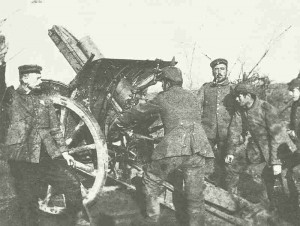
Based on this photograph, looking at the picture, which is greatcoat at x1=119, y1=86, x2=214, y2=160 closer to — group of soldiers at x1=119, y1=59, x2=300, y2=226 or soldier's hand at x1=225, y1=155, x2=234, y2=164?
group of soldiers at x1=119, y1=59, x2=300, y2=226

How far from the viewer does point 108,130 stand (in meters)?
5.35

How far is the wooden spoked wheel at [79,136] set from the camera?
4898mm

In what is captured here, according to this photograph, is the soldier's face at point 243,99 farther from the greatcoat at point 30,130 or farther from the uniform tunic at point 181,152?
the greatcoat at point 30,130

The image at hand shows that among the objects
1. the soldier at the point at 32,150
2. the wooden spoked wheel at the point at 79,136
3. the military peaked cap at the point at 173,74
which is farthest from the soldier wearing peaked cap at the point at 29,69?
the military peaked cap at the point at 173,74

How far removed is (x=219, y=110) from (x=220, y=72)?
590 millimetres

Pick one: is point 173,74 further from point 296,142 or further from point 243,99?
point 296,142

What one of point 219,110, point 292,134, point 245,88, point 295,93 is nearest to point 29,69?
point 245,88

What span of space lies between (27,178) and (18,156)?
10.5 inches

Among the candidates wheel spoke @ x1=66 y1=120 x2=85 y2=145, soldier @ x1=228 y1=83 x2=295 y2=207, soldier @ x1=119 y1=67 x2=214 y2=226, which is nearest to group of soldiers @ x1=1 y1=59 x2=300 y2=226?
soldier @ x1=119 y1=67 x2=214 y2=226

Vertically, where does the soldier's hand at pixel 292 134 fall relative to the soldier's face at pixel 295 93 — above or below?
below

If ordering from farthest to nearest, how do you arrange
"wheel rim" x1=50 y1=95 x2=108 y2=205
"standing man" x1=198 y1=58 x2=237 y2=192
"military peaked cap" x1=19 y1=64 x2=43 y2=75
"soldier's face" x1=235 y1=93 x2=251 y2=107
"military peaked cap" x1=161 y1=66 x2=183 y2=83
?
"standing man" x1=198 y1=58 x2=237 y2=192 → "soldier's face" x1=235 y1=93 x2=251 y2=107 → "wheel rim" x1=50 y1=95 x2=108 y2=205 → "military peaked cap" x1=161 y1=66 x2=183 y2=83 → "military peaked cap" x1=19 y1=64 x2=43 y2=75

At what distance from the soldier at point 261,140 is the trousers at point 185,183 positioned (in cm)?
114

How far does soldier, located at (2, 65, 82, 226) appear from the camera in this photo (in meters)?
4.11

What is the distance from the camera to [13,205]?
12.7ft
